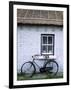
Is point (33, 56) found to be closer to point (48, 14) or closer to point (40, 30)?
point (40, 30)

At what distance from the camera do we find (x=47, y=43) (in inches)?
85.5

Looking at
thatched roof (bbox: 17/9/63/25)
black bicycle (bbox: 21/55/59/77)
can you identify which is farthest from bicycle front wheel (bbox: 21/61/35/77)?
thatched roof (bbox: 17/9/63/25)

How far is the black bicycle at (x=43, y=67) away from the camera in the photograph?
82.8 inches

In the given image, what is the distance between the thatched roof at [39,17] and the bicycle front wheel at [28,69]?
0.38 metres

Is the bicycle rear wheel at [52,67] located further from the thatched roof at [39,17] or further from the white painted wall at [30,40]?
the thatched roof at [39,17]

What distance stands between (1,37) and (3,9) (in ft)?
0.80

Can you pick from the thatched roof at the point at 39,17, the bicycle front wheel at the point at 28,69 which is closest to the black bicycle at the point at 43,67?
the bicycle front wheel at the point at 28,69

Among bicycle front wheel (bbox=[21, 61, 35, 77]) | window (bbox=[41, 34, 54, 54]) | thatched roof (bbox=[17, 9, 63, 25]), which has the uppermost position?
thatched roof (bbox=[17, 9, 63, 25])

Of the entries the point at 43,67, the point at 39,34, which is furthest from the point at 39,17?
the point at 43,67

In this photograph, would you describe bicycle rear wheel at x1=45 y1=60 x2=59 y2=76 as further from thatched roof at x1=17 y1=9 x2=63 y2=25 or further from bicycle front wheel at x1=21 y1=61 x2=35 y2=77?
thatched roof at x1=17 y1=9 x2=63 y2=25

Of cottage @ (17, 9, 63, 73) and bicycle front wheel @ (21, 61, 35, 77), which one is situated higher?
cottage @ (17, 9, 63, 73)

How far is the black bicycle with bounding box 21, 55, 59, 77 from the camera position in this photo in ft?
6.90

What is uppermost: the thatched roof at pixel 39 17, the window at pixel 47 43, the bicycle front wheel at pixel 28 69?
the thatched roof at pixel 39 17

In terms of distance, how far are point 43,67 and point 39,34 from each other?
1.00 ft
